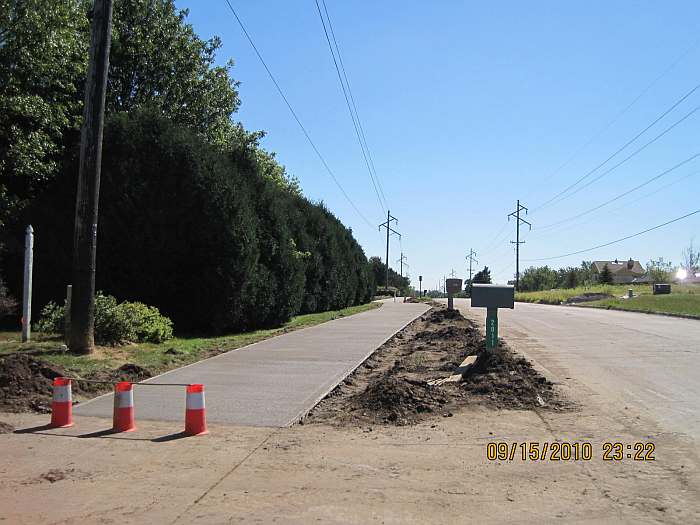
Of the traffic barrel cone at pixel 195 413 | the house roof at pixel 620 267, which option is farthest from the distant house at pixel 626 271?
the traffic barrel cone at pixel 195 413

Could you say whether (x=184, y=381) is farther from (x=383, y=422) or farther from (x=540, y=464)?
(x=540, y=464)

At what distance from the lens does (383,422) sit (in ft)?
26.1

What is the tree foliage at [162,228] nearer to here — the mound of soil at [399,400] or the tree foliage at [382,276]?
the mound of soil at [399,400]

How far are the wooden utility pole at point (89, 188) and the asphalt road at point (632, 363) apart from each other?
9.23m

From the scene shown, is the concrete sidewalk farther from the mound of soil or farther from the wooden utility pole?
the wooden utility pole

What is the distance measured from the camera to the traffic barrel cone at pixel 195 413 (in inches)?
286

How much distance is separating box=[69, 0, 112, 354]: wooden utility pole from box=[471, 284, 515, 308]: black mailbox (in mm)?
7640

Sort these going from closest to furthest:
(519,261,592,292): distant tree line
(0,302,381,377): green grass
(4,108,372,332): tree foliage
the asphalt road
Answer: the asphalt road → (0,302,381,377): green grass → (4,108,372,332): tree foliage → (519,261,592,292): distant tree line

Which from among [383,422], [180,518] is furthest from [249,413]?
[180,518]

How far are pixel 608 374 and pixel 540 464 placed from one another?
659 cm

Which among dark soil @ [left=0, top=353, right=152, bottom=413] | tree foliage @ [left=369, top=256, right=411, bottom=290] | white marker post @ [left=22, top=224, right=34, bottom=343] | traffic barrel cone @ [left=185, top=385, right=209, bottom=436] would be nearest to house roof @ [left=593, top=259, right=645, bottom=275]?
tree foliage @ [left=369, top=256, right=411, bottom=290]

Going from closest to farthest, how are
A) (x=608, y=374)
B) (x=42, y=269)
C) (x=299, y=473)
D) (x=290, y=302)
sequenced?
(x=299, y=473)
(x=608, y=374)
(x=42, y=269)
(x=290, y=302)

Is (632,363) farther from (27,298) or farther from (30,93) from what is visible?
(30,93)

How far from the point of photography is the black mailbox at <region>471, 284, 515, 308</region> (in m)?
11.4
